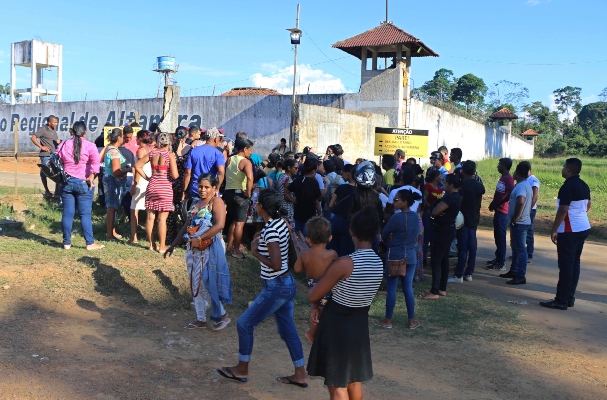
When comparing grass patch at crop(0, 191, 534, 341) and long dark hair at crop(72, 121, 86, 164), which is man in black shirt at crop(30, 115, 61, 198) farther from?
long dark hair at crop(72, 121, 86, 164)

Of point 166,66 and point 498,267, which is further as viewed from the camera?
point 166,66

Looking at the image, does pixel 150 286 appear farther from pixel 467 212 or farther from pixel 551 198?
pixel 551 198

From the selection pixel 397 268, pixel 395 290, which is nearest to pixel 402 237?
pixel 397 268

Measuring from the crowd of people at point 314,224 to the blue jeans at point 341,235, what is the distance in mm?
15

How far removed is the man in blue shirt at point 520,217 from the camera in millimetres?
8852

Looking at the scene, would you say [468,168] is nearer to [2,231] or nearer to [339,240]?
[339,240]

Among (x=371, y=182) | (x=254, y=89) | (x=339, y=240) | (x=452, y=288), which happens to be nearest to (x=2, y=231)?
(x=339, y=240)

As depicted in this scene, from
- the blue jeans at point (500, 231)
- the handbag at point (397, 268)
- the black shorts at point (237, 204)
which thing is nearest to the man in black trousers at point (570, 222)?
the blue jeans at point (500, 231)

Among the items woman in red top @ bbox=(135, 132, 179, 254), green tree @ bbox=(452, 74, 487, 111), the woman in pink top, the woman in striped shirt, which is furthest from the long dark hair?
green tree @ bbox=(452, 74, 487, 111)

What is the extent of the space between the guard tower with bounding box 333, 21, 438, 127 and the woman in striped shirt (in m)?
18.8

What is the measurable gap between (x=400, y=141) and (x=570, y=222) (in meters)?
9.15

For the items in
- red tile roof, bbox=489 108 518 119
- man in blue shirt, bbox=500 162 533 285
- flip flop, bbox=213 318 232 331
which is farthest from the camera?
red tile roof, bbox=489 108 518 119

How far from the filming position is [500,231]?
9.70 meters

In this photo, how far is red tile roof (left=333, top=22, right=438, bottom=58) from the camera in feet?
75.4
